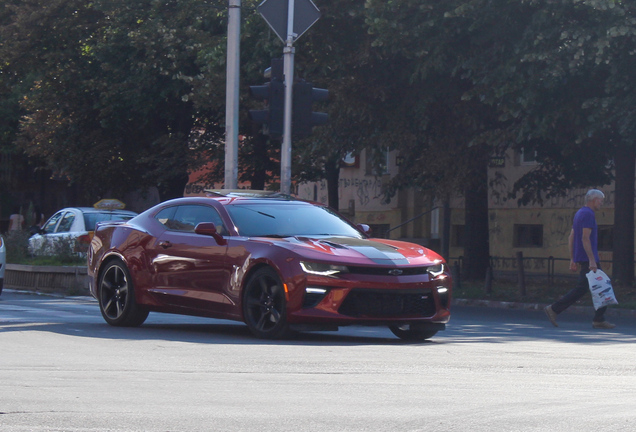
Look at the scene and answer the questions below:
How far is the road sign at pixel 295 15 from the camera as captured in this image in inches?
683

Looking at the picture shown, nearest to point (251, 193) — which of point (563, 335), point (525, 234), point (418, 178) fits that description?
point (563, 335)

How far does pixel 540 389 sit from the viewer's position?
7332 millimetres

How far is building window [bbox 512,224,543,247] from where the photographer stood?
117ft

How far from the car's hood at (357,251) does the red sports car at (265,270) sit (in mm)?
12

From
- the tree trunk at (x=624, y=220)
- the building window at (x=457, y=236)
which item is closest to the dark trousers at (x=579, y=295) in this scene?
the tree trunk at (x=624, y=220)

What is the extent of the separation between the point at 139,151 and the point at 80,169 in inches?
84.7

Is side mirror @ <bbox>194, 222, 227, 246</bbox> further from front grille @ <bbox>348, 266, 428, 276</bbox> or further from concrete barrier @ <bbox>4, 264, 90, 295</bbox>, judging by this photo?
concrete barrier @ <bbox>4, 264, 90, 295</bbox>

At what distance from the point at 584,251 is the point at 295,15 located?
623cm

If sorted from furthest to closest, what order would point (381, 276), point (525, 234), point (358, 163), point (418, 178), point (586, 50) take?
1. point (358, 163)
2. point (525, 234)
3. point (418, 178)
4. point (586, 50)
5. point (381, 276)

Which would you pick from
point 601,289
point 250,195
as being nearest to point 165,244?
point 250,195

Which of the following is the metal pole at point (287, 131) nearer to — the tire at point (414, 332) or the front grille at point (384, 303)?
the tire at point (414, 332)

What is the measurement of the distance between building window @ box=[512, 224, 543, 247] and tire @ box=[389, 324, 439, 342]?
82.0 ft

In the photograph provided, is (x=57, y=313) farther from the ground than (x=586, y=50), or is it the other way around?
(x=586, y=50)

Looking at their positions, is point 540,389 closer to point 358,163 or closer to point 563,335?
point 563,335
